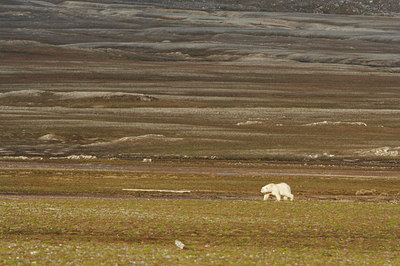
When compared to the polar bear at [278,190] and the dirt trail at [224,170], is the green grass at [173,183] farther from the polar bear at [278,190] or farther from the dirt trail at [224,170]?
the polar bear at [278,190]

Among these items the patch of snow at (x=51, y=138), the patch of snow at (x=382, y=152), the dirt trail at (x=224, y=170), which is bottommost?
the patch of snow at (x=51, y=138)

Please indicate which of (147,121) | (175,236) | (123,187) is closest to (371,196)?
(123,187)

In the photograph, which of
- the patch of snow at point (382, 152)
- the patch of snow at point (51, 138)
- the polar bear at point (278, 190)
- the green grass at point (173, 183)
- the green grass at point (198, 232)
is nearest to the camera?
the green grass at point (198, 232)

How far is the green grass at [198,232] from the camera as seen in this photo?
20.3 meters

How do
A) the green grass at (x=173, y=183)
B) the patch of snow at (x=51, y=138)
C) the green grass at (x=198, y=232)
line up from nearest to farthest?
the green grass at (x=198, y=232), the green grass at (x=173, y=183), the patch of snow at (x=51, y=138)

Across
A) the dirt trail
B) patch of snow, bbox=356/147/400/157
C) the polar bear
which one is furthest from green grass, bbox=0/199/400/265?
Result: patch of snow, bbox=356/147/400/157

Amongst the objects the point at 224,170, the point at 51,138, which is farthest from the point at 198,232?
the point at 51,138

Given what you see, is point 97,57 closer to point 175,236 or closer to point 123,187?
point 123,187

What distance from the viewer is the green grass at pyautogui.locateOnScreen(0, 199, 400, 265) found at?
20297 millimetres

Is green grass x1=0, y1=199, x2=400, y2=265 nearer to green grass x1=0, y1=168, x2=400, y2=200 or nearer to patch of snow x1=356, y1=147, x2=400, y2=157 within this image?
green grass x1=0, y1=168, x2=400, y2=200

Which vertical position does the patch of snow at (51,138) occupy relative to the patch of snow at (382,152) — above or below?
below

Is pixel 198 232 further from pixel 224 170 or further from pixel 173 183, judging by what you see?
pixel 224 170

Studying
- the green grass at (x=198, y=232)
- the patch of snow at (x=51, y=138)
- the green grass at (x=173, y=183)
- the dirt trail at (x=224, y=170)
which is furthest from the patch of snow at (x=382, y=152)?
the green grass at (x=198, y=232)

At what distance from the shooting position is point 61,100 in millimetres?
101812
